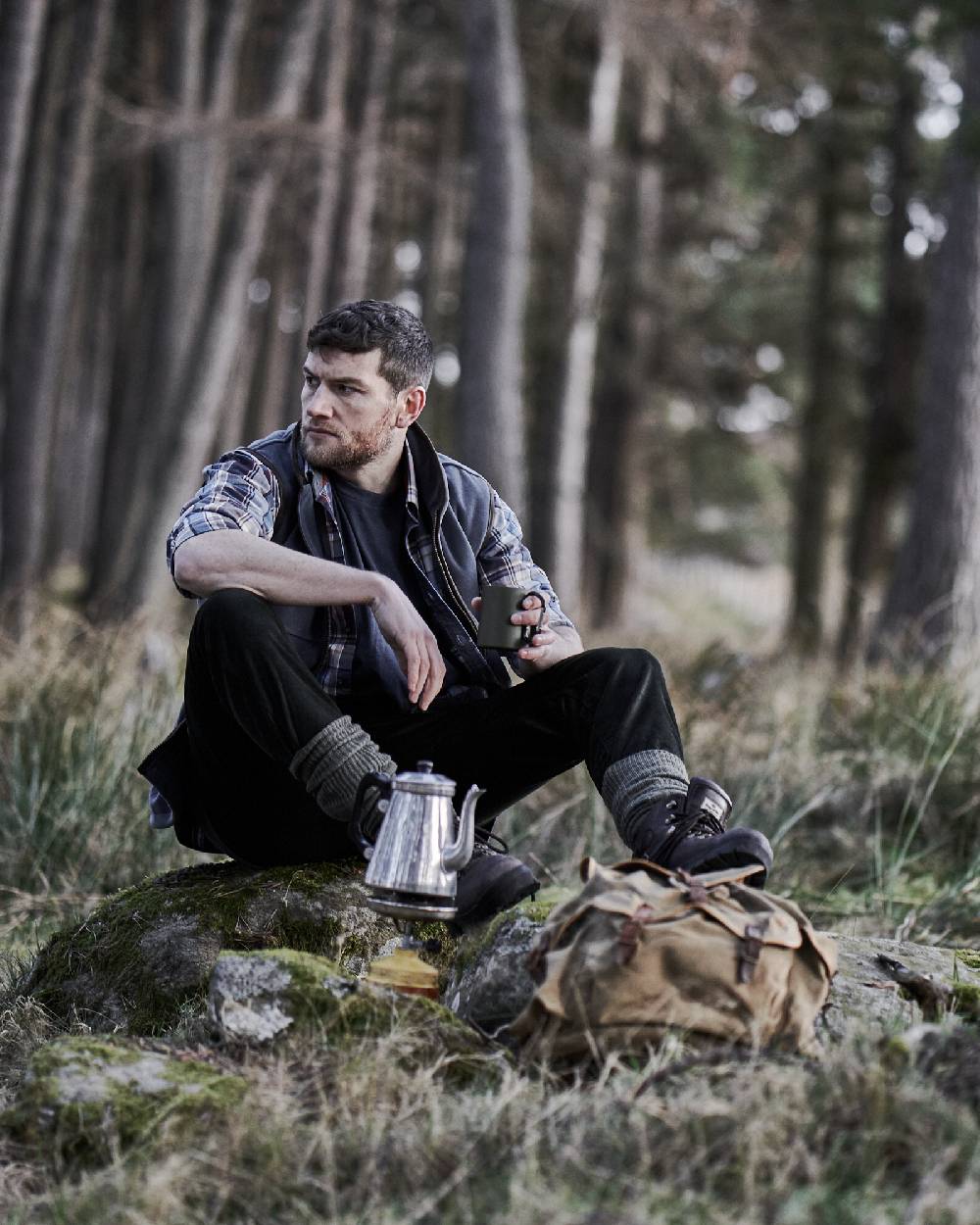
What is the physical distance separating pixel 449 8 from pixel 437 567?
13.2m

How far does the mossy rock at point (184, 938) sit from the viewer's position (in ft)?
12.7

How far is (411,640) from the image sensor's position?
12.3 feet

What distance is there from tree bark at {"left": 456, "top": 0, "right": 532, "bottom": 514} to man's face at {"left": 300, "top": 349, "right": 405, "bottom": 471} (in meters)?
6.55

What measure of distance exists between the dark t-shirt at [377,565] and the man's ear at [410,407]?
0.20 meters

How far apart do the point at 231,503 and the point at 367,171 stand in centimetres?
960

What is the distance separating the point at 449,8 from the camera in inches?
626

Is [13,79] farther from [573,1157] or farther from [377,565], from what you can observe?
[573,1157]

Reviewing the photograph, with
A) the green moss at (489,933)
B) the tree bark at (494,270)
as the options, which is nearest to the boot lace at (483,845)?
the green moss at (489,933)

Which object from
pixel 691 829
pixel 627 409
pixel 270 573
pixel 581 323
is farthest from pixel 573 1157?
pixel 627 409

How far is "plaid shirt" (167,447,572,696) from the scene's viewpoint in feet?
12.9

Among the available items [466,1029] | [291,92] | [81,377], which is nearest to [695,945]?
[466,1029]

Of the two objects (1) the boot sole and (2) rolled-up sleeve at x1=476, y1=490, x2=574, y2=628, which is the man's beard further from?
(1) the boot sole

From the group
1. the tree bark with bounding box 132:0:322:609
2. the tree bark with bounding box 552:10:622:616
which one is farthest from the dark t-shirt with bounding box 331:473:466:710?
the tree bark with bounding box 552:10:622:616

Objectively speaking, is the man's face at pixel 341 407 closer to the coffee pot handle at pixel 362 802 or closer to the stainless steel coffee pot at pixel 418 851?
the coffee pot handle at pixel 362 802
